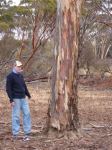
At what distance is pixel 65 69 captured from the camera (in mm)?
9867

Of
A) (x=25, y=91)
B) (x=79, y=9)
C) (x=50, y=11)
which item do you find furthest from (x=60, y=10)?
(x=50, y=11)

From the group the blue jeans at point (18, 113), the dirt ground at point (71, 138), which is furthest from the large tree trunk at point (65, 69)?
the blue jeans at point (18, 113)

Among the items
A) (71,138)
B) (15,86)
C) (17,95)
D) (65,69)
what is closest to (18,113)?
(17,95)

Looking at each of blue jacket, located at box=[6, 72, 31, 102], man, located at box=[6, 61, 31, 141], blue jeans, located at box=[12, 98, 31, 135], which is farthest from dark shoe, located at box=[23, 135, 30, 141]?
blue jacket, located at box=[6, 72, 31, 102]

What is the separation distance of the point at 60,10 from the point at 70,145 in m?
2.77

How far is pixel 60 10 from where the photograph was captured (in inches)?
393

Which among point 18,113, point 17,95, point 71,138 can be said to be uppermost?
point 17,95

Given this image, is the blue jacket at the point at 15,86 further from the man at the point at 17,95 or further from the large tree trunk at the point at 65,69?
the large tree trunk at the point at 65,69

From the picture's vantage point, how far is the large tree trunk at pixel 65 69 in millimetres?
9867

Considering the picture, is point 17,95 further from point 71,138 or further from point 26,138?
point 71,138

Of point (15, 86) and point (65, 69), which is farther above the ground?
point (65, 69)

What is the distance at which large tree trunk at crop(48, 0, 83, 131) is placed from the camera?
32.4 feet

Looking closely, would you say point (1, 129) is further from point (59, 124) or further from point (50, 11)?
point (50, 11)

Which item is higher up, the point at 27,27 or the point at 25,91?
the point at 27,27
